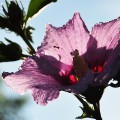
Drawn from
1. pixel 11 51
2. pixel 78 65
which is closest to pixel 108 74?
pixel 78 65

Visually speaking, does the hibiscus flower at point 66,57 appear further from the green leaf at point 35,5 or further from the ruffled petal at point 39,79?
the green leaf at point 35,5

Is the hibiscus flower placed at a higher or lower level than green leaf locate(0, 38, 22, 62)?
lower

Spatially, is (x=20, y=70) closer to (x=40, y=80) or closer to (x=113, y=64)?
(x=40, y=80)

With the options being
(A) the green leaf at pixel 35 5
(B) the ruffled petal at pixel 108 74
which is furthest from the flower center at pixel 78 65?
(A) the green leaf at pixel 35 5

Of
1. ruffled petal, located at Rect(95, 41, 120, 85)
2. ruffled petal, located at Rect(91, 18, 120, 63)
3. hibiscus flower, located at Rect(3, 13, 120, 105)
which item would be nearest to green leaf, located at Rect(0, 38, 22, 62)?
hibiscus flower, located at Rect(3, 13, 120, 105)

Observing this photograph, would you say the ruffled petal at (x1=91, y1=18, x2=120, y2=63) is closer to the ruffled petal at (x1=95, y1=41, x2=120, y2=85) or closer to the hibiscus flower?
the hibiscus flower
